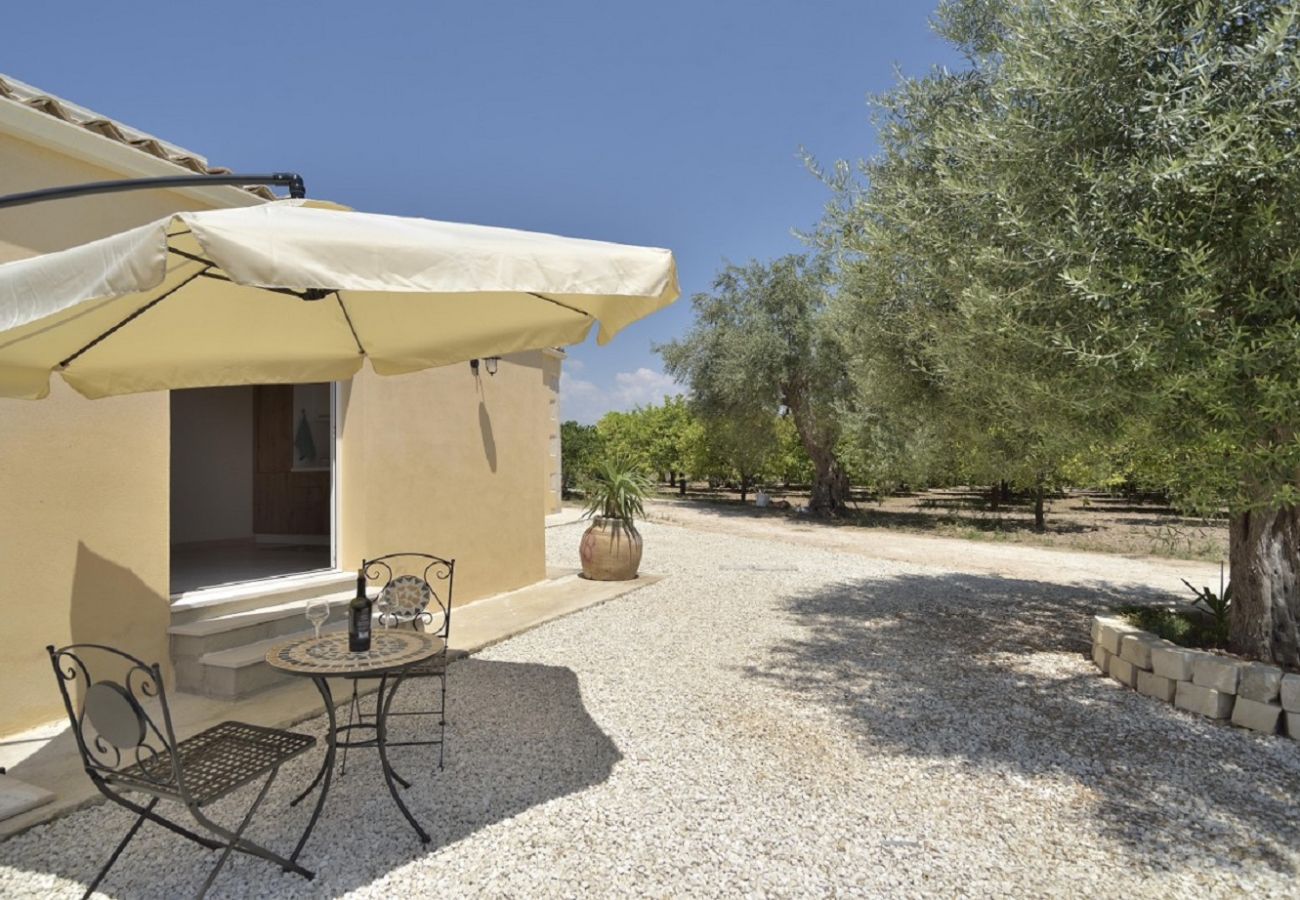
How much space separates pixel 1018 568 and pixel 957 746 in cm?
857

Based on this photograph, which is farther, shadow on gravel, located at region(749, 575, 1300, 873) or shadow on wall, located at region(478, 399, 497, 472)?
shadow on wall, located at region(478, 399, 497, 472)

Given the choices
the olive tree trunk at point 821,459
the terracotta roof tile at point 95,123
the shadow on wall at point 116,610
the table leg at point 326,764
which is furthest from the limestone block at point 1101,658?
the olive tree trunk at point 821,459

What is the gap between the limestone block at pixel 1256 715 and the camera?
4.32m

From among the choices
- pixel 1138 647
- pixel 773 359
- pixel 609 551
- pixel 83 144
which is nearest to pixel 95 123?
pixel 83 144

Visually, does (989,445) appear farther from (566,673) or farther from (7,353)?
(7,353)

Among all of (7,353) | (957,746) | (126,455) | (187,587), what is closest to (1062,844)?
(957,746)

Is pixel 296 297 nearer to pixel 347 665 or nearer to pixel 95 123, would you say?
pixel 347 665

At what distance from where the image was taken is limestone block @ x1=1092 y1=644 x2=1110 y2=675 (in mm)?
5520

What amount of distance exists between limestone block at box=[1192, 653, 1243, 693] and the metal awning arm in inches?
239

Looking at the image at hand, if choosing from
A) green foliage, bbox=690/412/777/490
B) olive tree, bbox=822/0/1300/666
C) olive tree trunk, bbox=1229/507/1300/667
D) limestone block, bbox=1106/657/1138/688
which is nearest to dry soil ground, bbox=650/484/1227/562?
green foliage, bbox=690/412/777/490

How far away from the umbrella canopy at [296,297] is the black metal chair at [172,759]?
119cm

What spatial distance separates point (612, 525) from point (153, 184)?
275 inches

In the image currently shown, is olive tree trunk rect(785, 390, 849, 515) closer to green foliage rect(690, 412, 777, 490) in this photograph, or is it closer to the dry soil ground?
the dry soil ground

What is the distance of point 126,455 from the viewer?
446cm
